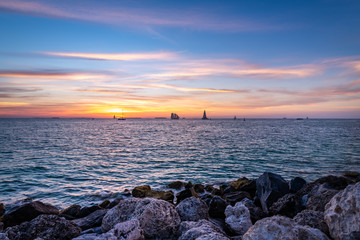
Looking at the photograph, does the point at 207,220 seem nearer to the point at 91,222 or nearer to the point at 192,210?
the point at 192,210

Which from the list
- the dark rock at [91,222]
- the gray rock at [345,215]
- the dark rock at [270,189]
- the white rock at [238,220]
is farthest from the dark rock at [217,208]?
the gray rock at [345,215]

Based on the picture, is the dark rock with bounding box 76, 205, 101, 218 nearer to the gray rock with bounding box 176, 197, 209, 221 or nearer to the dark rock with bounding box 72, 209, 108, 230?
the dark rock with bounding box 72, 209, 108, 230

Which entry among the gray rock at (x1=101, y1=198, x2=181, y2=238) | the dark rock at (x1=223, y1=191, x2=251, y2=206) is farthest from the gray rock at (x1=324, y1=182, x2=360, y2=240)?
the dark rock at (x1=223, y1=191, x2=251, y2=206)

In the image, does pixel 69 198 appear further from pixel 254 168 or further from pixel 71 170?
pixel 254 168

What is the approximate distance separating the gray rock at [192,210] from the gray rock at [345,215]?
399 centimetres

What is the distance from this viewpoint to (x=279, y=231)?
498 cm

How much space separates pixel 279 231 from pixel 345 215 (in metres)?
1.63

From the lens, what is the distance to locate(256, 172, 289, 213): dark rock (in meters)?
11.2

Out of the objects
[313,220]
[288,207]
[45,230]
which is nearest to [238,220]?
[313,220]

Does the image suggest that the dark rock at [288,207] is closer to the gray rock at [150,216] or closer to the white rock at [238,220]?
the white rock at [238,220]

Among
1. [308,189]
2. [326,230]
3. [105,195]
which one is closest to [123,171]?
→ [105,195]

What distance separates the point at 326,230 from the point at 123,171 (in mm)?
21015

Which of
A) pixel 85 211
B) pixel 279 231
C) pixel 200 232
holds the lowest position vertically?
pixel 85 211

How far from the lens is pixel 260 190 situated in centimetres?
1238
